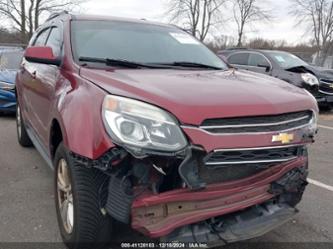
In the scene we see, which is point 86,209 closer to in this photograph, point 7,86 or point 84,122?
point 84,122

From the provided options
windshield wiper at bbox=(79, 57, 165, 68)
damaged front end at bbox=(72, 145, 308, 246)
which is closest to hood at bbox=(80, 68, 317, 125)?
windshield wiper at bbox=(79, 57, 165, 68)

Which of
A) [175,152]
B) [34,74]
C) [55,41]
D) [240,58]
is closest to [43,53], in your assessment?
[55,41]

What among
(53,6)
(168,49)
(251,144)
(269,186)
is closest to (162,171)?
(251,144)

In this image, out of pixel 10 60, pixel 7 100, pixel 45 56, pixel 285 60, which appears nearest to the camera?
pixel 45 56

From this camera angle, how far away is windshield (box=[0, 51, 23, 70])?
9.86 m

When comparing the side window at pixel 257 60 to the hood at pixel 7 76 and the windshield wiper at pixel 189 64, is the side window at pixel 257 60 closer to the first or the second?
the hood at pixel 7 76

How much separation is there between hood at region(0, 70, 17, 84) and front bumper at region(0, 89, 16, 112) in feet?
0.93

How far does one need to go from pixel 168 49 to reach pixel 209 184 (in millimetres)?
1810

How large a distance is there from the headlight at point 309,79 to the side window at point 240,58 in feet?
6.40

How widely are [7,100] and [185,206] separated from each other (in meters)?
7.16

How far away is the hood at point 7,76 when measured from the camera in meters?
9.03

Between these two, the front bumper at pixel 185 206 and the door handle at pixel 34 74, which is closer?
the front bumper at pixel 185 206

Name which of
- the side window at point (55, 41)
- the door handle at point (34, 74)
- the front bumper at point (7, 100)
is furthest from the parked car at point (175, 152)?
the front bumper at point (7, 100)

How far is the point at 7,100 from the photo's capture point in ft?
29.1
